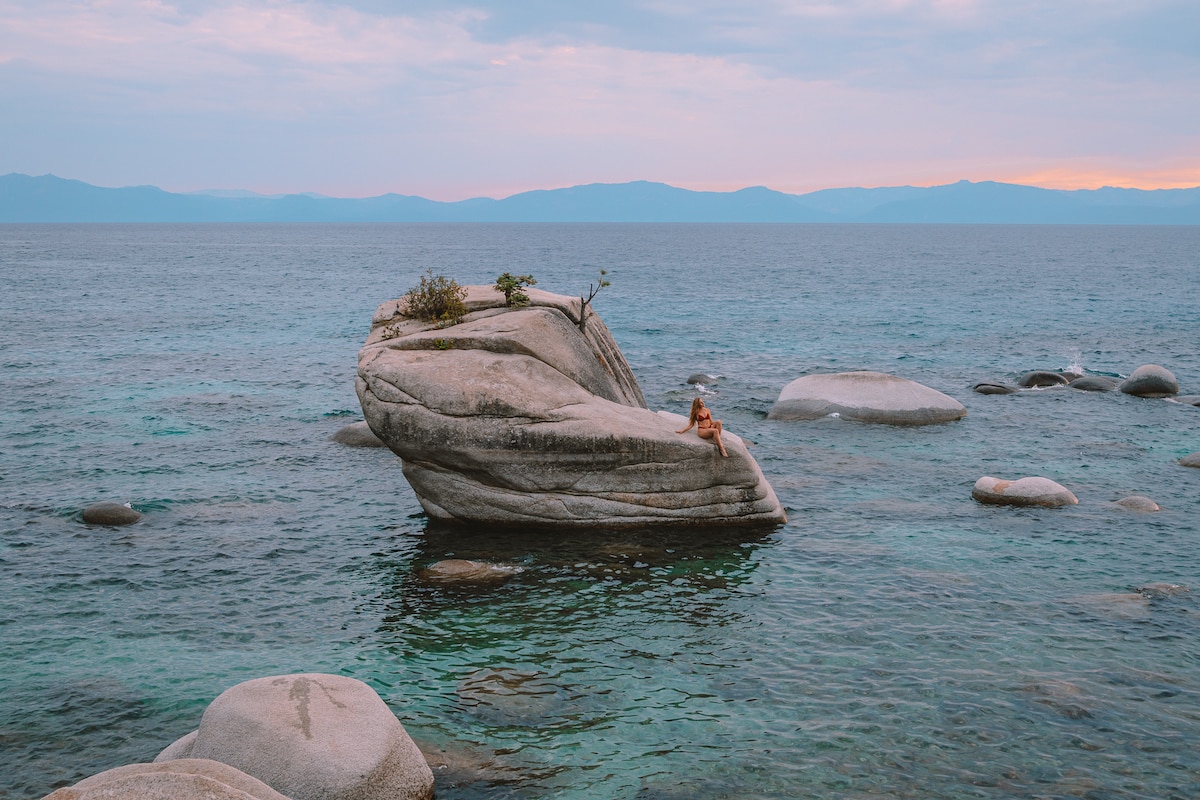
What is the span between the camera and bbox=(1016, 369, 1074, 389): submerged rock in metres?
47.3

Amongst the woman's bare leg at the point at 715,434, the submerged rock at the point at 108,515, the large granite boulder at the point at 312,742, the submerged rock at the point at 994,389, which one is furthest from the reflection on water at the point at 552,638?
the submerged rock at the point at 994,389

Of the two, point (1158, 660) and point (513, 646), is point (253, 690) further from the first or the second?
point (1158, 660)

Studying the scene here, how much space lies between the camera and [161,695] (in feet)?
56.6

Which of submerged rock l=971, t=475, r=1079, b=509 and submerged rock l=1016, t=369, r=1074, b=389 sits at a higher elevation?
submerged rock l=1016, t=369, r=1074, b=389

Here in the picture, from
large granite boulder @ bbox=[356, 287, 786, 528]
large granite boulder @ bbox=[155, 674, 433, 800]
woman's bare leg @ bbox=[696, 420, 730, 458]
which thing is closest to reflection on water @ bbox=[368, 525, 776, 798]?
large granite boulder @ bbox=[356, 287, 786, 528]

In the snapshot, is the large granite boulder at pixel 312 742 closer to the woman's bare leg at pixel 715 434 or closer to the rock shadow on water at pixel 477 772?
the rock shadow on water at pixel 477 772

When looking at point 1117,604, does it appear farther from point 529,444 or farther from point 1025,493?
point 529,444

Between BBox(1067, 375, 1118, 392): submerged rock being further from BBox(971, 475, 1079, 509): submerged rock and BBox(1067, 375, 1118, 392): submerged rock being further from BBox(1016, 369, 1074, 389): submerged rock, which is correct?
BBox(971, 475, 1079, 509): submerged rock

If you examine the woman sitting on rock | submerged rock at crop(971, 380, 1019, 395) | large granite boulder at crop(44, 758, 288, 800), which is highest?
the woman sitting on rock

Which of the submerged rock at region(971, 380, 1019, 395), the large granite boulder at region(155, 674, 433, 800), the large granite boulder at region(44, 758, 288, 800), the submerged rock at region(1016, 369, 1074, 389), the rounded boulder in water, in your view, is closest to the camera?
the large granite boulder at region(44, 758, 288, 800)

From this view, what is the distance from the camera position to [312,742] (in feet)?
42.3

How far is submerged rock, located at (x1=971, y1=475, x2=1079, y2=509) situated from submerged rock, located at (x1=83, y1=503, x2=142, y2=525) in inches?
974

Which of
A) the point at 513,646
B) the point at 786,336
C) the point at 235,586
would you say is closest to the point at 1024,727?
the point at 513,646

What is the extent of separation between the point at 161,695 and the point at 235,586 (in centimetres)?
507
